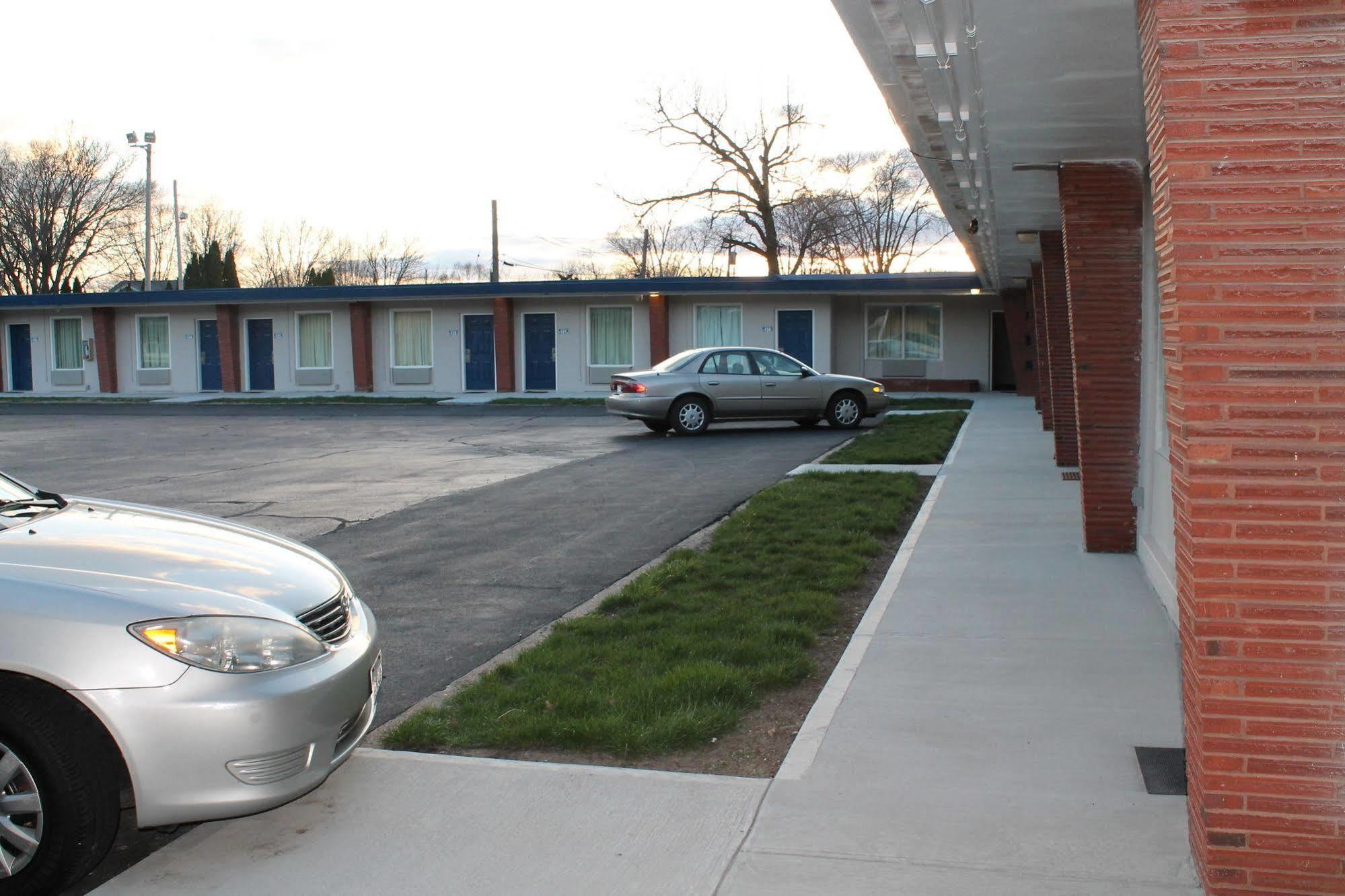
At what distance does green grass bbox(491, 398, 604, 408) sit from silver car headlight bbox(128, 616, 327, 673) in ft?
86.9

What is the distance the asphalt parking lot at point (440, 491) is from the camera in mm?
7414

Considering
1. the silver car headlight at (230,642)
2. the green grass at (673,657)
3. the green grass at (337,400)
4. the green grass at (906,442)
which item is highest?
the green grass at (337,400)

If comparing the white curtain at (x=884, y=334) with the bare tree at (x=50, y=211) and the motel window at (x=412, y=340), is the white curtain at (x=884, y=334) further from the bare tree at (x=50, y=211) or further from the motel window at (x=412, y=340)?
the bare tree at (x=50, y=211)

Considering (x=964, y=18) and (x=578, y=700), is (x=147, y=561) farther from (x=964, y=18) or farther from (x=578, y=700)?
(x=964, y=18)

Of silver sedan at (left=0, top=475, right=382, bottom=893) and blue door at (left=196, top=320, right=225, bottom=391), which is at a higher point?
blue door at (left=196, top=320, right=225, bottom=391)

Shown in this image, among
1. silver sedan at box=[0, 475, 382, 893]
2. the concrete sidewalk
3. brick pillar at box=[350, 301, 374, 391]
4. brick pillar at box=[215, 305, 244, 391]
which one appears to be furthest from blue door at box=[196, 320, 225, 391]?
silver sedan at box=[0, 475, 382, 893]

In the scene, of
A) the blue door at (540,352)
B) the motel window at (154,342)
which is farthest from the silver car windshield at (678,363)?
the motel window at (154,342)

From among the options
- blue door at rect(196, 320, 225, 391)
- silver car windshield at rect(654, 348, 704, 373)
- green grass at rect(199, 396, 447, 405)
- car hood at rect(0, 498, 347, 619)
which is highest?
blue door at rect(196, 320, 225, 391)

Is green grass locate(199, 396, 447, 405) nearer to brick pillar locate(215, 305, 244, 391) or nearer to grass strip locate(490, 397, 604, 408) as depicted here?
grass strip locate(490, 397, 604, 408)

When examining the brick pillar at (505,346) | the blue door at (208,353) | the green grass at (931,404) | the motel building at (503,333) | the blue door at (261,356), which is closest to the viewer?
the green grass at (931,404)

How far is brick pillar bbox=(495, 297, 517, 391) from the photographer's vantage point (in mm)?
34750

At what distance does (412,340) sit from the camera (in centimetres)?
3666

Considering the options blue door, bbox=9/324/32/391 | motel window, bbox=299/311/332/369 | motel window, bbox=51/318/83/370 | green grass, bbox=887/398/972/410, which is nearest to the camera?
green grass, bbox=887/398/972/410

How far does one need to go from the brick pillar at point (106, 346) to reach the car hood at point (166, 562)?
37.5 metres
